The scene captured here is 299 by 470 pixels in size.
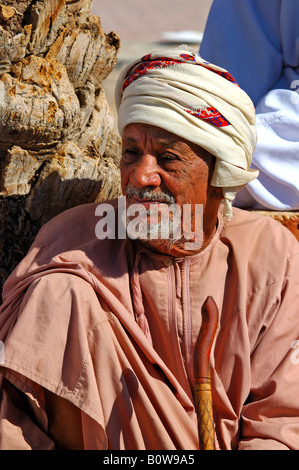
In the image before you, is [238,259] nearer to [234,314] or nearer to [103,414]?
[234,314]

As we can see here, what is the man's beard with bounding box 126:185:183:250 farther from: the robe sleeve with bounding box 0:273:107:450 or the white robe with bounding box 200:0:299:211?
the white robe with bounding box 200:0:299:211

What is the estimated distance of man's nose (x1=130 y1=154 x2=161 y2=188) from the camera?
2.81 meters

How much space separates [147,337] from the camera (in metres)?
2.85

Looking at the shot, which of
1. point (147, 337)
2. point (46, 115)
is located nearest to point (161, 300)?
point (147, 337)

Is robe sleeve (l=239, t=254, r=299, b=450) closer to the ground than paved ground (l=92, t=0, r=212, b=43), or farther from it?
closer to the ground

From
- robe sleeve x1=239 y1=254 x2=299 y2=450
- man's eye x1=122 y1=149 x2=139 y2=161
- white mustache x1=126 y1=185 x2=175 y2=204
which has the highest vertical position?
man's eye x1=122 y1=149 x2=139 y2=161

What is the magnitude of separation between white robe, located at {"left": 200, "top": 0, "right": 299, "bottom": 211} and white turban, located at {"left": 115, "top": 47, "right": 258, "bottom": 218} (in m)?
0.81

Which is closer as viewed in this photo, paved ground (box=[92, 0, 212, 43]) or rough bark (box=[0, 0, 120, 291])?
rough bark (box=[0, 0, 120, 291])

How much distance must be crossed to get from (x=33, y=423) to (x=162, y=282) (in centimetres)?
73
